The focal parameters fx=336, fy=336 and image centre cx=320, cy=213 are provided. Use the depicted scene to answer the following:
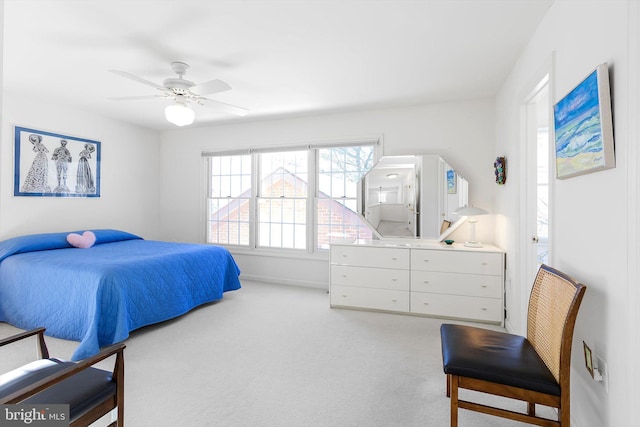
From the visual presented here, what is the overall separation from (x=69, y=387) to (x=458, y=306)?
10.7ft

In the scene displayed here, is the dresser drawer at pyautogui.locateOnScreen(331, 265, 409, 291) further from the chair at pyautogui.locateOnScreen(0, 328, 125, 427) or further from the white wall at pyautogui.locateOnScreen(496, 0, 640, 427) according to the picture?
the chair at pyautogui.locateOnScreen(0, 328, 125, 427)

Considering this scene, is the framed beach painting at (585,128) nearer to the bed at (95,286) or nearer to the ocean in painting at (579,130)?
the ocean in painting at (579,130)

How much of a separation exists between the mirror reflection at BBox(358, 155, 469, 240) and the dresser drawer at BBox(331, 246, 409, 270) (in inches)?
22.4

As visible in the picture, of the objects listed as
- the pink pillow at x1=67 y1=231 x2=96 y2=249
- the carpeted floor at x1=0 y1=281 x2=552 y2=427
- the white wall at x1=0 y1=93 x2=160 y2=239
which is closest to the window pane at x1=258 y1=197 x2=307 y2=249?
the carpeted floor at x1=0 y1=281 x2=552 y2=427

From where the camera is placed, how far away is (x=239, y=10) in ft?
7.45

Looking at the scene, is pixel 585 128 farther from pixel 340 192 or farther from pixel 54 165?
pixel 54 165

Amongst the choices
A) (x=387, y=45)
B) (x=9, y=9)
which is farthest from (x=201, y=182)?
(x=387, y=45)

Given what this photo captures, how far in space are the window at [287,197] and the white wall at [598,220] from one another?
2709 mm

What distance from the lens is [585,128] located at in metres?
1.64

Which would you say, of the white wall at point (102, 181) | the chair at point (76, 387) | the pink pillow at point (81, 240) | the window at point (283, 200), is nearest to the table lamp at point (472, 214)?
the window at point (283, 200)

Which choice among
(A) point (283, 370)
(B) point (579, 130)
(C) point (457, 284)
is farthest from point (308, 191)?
(B) point (579, 130)

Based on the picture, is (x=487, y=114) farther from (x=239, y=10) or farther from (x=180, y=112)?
(x=180, y=112)

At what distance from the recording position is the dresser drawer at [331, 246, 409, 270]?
146 inches

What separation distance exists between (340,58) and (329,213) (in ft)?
7.70
